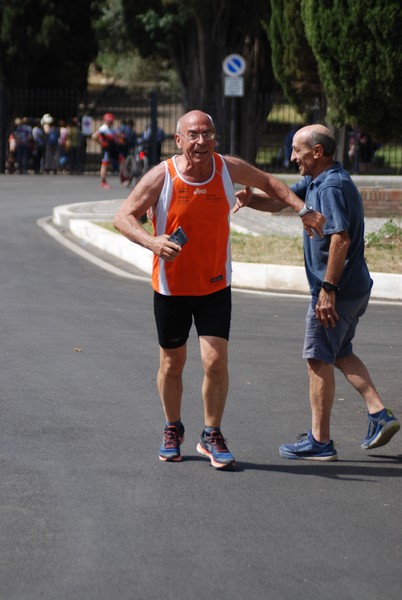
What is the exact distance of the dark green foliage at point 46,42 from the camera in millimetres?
36844

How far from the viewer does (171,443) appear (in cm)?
608

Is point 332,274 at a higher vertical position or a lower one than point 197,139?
lower

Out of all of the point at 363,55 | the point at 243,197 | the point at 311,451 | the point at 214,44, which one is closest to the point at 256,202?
the point at 243,197

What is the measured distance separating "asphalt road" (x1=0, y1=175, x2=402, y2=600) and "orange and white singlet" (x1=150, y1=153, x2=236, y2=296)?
3.04 feet

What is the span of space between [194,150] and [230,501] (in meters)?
1.73

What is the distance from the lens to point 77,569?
A: 443 cm

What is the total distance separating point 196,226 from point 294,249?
8.32m

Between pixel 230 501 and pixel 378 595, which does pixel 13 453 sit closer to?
pixel 230 501

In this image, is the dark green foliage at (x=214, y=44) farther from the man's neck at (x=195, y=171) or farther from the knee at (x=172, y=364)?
the man's neck at (x=195, y=171)

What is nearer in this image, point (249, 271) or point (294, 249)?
point (249, 271)

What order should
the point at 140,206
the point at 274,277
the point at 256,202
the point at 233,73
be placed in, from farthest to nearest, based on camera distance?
1. the point at 233,73
2. the point at 274,277
3. the point at 256,202
4. the point at 140,206

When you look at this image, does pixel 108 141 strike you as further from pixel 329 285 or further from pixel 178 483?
pixel 178 483

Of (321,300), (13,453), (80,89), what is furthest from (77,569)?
(80,89)

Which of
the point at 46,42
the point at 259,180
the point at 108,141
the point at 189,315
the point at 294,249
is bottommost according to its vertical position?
the point at 108,141
